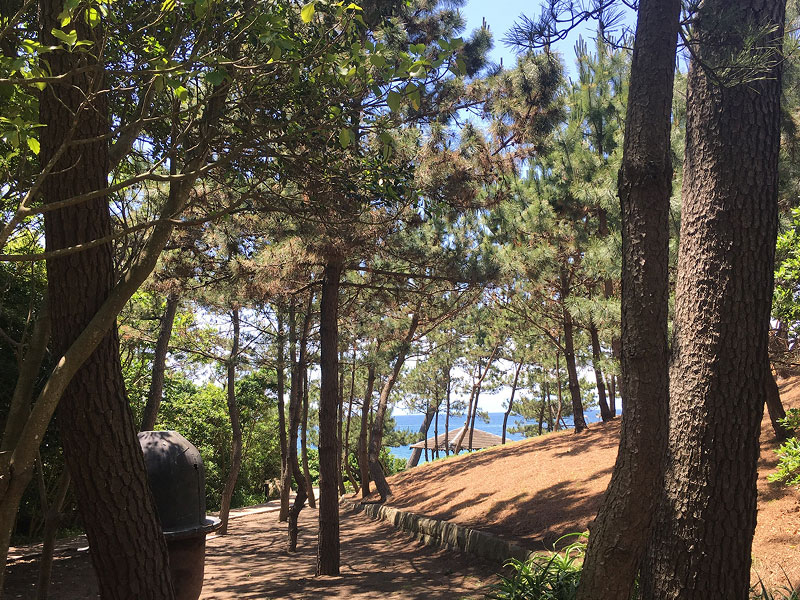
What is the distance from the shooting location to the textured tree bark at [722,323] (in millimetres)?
3158

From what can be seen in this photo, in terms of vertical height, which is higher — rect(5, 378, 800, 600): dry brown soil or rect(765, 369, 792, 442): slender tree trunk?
rect(765, 369, 792, 442): slender tree trunk

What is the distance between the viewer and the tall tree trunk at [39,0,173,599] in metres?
3.08

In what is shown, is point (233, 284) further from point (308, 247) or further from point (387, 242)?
point (387, 242)

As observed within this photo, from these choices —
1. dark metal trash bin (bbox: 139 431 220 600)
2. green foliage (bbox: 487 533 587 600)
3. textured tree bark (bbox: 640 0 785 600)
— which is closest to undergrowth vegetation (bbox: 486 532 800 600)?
green foliage (bbox: 487 533 587 600)

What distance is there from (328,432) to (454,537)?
2219 mm

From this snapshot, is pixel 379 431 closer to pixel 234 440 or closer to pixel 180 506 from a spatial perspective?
pixel 234 440

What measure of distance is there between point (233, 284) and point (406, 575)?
4.52 metres

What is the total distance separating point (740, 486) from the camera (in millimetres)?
3166

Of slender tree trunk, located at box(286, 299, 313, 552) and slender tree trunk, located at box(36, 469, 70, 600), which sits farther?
slender tree trunk, located at box(286, 299, 313, 552)

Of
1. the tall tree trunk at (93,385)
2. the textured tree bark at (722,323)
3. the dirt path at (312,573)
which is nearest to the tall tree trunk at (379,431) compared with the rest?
the dirt path at (312,573)

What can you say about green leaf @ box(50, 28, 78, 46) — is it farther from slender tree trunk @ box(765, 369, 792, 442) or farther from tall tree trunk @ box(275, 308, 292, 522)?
tall tree trunk @ box(275, 308, 292, 522)

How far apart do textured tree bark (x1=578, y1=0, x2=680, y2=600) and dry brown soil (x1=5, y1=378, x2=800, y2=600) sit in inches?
79.2

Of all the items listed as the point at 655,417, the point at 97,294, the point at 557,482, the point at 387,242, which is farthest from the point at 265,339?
the point at 655,417

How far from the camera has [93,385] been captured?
3148 mm
